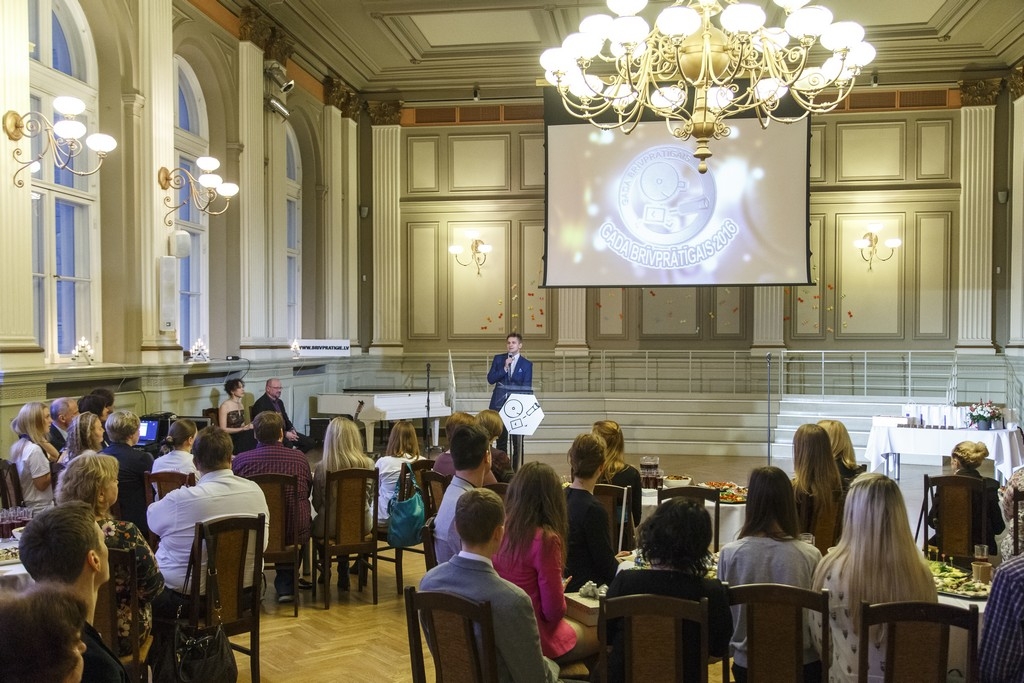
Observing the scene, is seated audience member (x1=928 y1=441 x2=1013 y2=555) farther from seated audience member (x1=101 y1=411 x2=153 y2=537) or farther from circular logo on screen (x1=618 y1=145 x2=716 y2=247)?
circular logo on screen (x1=618 y1=145 x2=716 y2=247)

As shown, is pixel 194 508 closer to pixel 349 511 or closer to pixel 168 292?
pixel 349 511

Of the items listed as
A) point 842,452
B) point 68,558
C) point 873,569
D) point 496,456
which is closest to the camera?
point 68,558

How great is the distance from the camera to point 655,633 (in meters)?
2.32

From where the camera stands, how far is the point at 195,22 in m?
8.12

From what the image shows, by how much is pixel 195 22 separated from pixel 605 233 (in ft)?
16.3

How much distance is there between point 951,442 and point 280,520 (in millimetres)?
5981

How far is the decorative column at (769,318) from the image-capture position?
11.9 metres

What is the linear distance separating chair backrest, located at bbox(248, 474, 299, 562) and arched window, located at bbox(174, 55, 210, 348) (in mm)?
4622

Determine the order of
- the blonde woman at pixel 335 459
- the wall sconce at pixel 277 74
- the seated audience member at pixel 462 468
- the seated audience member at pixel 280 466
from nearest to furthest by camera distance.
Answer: the seated audience member at pixel 462 468
the seated audience member at pixel 280 466
the blonde woman at pixel 335 459
the wall sconce at pixel 277 74

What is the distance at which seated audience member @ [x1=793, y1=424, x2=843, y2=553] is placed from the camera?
3980mm

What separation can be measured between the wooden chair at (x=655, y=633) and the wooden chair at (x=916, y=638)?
418 mm

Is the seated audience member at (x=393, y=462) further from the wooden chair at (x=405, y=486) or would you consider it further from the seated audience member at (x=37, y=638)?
the seated audience member at (x=37, y=638)

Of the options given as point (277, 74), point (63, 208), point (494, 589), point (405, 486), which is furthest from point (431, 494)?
point (277, 74)

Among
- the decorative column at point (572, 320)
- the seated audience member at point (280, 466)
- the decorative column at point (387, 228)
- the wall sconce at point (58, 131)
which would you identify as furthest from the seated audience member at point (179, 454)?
the decorative column at point (572, 320)
